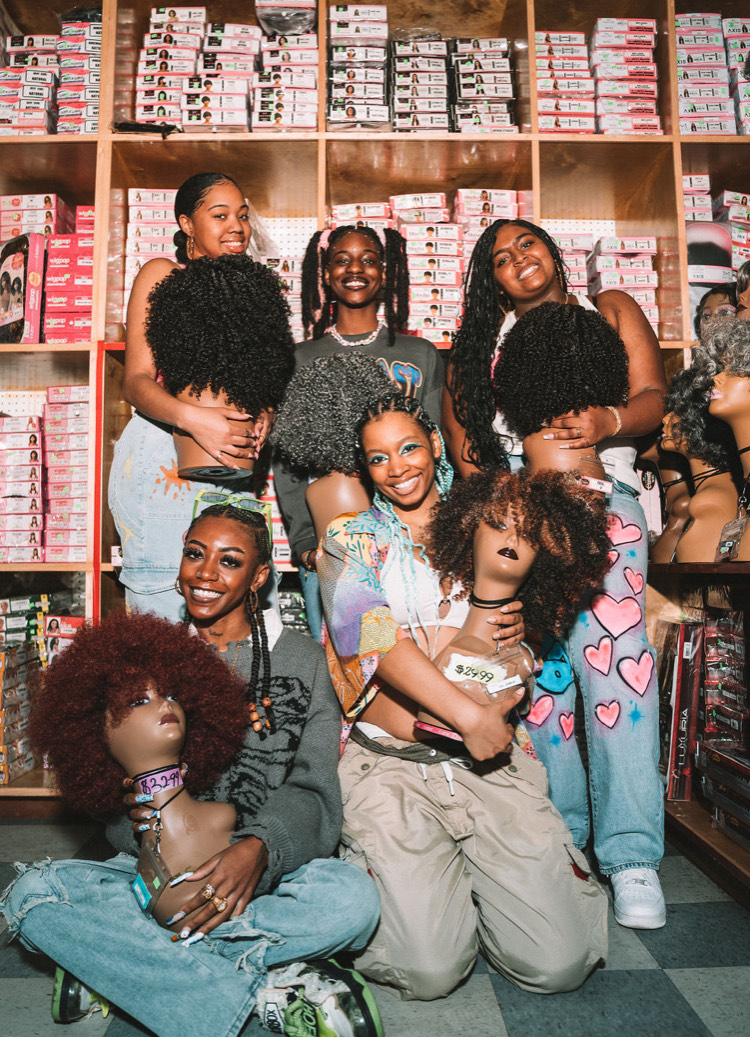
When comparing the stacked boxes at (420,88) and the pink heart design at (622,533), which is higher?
the stacked boxes at (420,88)

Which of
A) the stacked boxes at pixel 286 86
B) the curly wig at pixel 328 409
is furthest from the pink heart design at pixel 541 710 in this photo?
the stacked boxes at pixel 286 86

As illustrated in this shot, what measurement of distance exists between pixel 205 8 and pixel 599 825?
11.8 feet

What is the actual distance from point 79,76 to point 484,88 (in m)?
1.72

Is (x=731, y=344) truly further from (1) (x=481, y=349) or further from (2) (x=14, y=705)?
(2) (x=14, y=705)

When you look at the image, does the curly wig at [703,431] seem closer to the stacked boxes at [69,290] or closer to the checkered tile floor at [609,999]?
the checkered tile floor at [609,999]

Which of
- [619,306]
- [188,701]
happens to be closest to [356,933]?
[188,701]

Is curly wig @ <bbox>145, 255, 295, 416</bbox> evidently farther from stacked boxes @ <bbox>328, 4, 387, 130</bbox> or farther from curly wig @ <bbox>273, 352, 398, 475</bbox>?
stacked boxes @ <bbox>328, 4, 387, 130</bbox>

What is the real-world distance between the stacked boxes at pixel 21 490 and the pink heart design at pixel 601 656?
83.0 inches

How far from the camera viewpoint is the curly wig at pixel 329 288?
295 centimetres

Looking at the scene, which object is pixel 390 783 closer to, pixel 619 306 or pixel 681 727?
pixel 681 727

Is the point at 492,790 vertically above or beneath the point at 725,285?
beneath

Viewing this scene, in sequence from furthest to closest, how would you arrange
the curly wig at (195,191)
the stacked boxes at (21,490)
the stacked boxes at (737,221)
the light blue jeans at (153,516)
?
1. the stacked boxes at (737,221)
2. the stacked boxes at (21,490)
3. the curly wig at (195,191)
4. the light blue jeans at (153,516)

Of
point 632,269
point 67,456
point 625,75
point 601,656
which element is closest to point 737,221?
point 632,269

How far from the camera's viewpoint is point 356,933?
1.63 meters
